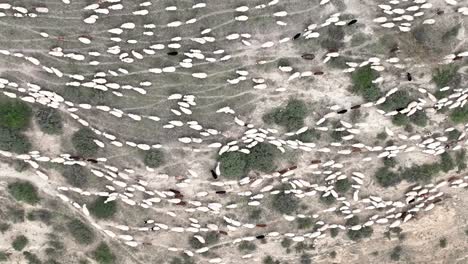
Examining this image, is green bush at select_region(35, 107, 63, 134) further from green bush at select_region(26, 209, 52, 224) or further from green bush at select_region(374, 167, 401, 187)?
green bush at select_region(374, 167, 401, 187)

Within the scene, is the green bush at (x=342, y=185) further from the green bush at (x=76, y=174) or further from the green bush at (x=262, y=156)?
the green bush at (x=76, y=174)

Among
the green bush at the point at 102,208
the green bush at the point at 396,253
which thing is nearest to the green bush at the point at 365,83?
the green bush at the point at 396,253

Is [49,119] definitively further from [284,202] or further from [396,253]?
[396,253]

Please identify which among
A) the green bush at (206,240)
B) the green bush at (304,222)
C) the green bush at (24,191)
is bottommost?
the green bush at (206,240)

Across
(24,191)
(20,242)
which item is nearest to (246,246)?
(24,191)

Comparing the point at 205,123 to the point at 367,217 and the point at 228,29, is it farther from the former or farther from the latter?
the point at 367,217
